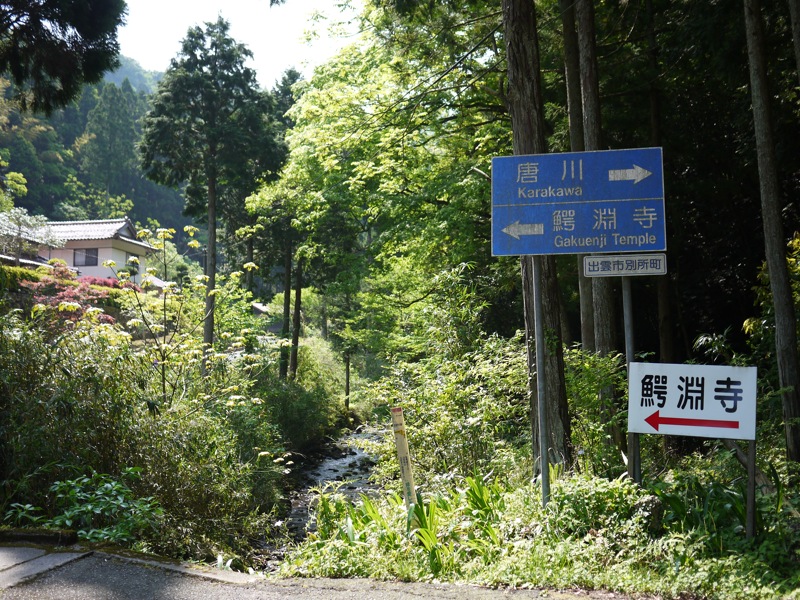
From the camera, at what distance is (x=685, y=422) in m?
5.43

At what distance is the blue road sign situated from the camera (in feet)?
19.9

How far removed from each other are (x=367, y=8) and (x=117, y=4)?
790 cm

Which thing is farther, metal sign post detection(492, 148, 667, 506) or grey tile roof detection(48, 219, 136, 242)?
grey tile roof detection(48, 219, 136, 242)

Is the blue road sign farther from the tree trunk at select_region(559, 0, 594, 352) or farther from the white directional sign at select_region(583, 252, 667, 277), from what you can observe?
the tree trunk at select_region(559, 0, 594, 352)

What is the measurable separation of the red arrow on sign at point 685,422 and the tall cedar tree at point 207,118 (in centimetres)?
1846

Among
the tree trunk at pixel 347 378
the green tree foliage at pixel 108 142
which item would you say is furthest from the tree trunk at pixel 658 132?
the green tree foliage at pixel 108 142

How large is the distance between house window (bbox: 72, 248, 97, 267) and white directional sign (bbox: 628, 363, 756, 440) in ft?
147

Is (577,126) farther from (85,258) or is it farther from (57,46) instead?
(85,258)

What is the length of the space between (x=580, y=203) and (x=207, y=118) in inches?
768

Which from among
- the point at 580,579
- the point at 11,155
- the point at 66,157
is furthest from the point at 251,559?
the point at 66,157

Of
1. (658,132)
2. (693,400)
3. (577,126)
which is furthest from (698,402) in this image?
(658,132)

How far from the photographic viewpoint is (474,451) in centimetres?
928

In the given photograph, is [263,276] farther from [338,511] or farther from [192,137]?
[338,511]

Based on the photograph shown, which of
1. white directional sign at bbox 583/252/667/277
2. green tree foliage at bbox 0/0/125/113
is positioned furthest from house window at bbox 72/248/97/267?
white directional sign at bbox 583/252/667/277
